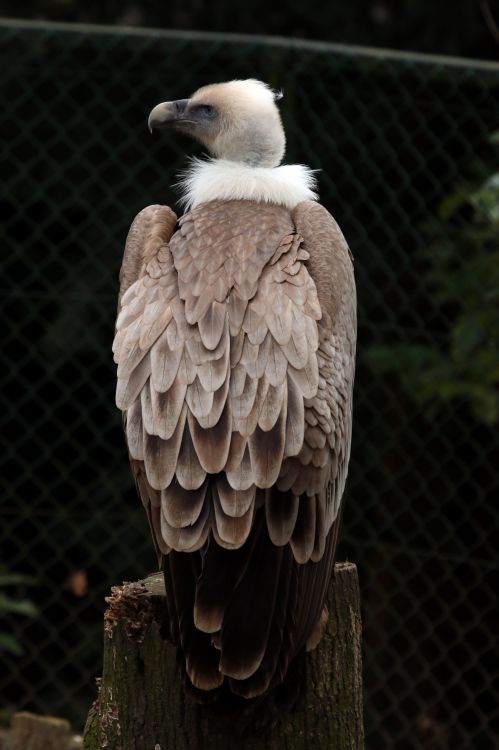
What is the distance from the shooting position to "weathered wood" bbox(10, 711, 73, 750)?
175 inches

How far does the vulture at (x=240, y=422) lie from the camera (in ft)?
9.36

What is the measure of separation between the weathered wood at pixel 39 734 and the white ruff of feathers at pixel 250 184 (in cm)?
180

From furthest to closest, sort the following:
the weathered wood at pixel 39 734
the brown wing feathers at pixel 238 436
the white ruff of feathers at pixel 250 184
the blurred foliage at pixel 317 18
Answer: the blurred foliage at pixel 317 18, the weathered wood at pixel 39 734, the white ruff of feathers at pixel 250 184, the brown wing feathers at pixel 238 436

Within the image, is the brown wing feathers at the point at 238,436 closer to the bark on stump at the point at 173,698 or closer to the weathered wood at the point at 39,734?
the bark on stump at the point at 173,698

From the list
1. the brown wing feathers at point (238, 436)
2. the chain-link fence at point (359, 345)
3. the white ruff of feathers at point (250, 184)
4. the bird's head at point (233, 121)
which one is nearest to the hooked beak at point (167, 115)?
the bird's head at point (233, 121)

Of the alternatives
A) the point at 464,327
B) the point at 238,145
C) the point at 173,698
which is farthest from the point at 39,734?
the point at 464,327

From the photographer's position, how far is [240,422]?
117 inches

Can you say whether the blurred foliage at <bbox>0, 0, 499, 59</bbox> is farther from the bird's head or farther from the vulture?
the vulture

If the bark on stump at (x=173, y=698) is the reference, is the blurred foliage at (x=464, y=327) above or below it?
below

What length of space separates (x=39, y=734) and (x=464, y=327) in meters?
2.49

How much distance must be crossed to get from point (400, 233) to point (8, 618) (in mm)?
2495

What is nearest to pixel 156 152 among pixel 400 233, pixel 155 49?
pixel 155 49

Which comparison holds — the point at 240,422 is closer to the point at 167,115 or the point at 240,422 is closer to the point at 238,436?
the point at 238,436

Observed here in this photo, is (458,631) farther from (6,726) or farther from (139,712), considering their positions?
(139,712)
